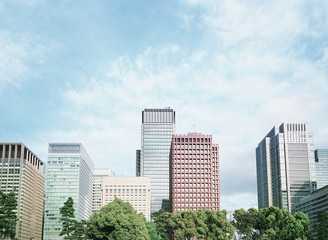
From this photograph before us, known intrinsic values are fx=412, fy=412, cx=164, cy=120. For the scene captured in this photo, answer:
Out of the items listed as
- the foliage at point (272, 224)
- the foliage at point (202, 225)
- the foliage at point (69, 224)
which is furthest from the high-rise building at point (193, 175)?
the foliage at point (272, 224)

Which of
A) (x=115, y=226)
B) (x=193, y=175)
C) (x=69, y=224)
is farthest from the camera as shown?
(x=193, y=175)

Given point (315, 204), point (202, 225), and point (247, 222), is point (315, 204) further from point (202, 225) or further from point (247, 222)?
point (202, 225)

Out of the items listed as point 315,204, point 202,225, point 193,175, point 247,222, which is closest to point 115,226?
point 202,225

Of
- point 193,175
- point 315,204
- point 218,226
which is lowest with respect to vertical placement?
point 218,226

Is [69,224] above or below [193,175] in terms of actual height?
below

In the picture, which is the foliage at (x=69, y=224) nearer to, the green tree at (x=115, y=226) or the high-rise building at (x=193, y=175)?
the green tree at (x=115, y=226)

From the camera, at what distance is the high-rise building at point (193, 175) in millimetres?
189625

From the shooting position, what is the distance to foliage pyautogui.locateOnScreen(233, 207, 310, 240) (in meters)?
105

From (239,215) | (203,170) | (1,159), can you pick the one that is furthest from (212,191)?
(1,159)

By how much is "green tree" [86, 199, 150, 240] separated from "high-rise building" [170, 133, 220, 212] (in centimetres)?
9916

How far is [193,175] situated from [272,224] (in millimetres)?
84753

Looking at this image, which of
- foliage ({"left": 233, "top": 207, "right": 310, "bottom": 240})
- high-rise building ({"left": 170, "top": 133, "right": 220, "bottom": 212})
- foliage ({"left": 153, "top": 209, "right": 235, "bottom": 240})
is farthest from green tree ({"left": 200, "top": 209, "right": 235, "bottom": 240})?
high-rise building ({"left": 170, "top": 133, "right": 220, "bottom": 212})

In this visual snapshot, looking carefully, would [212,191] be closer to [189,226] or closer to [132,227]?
[189,226]

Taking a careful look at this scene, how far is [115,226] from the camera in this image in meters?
86.2
